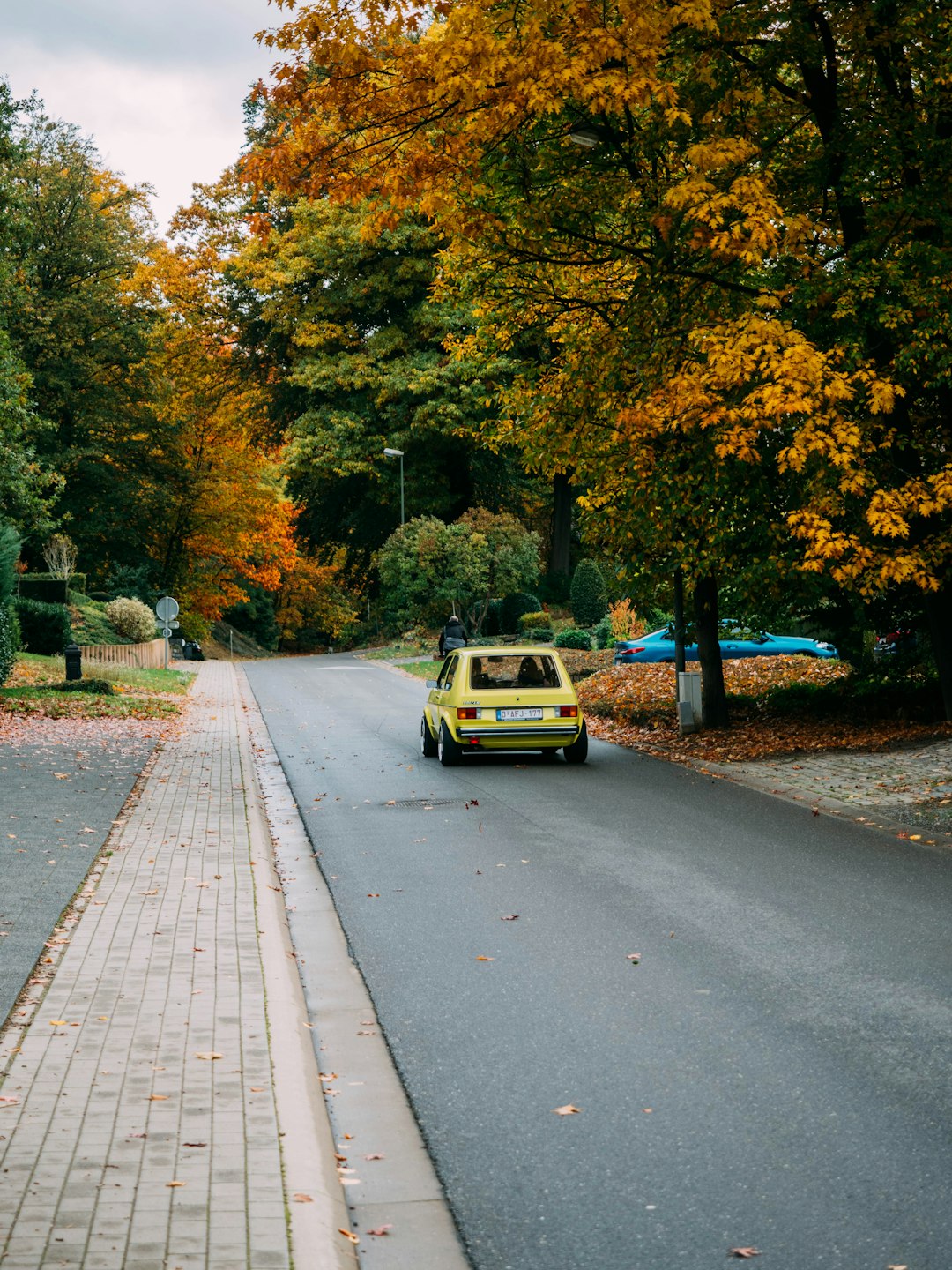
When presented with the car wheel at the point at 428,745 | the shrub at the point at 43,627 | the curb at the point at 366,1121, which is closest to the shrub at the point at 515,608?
the shrub at the point at 43,627

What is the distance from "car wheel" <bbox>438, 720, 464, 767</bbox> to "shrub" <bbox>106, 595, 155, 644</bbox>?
27168 mm

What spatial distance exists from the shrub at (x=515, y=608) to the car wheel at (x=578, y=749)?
33.5 m

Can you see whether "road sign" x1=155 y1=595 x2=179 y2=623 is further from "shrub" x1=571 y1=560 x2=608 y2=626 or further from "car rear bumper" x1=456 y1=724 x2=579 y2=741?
"car rear bumper" x1=456 y1=724 x2=579 y2=741

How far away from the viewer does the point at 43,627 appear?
36219mm

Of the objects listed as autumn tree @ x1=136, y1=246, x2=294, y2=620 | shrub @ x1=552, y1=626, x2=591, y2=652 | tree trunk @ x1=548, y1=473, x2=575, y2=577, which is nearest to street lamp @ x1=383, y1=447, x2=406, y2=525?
autumn tree @ x1=136, y1=246, x2=294, y2=620

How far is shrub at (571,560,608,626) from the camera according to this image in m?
48.1

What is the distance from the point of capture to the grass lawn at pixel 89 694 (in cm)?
2308

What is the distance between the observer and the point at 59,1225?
369cm

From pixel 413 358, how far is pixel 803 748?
33413 mm

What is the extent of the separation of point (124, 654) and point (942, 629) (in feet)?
88.4

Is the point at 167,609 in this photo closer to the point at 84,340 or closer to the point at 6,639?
the point at 84,340

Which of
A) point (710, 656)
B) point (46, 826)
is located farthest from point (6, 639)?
point (46, 826)

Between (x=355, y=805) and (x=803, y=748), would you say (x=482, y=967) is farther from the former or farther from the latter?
(x=803, y=748)

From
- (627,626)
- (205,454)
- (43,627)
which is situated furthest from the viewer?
(205,454)
